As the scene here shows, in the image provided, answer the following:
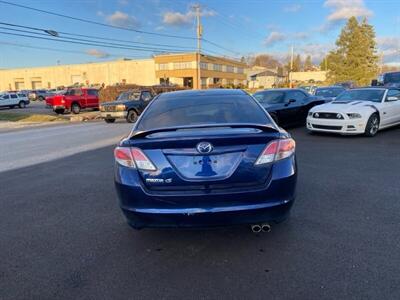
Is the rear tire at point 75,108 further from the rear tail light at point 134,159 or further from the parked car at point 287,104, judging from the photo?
the rear tail light at point 134,159

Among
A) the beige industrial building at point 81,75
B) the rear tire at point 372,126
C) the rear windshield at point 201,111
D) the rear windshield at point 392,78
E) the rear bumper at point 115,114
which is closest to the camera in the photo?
the rear windshield at point 201,111

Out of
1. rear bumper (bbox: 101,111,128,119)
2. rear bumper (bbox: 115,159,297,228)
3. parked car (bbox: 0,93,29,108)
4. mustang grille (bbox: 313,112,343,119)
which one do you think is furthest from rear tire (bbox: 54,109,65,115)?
rear bumper (bbox: 115,159,297,228)

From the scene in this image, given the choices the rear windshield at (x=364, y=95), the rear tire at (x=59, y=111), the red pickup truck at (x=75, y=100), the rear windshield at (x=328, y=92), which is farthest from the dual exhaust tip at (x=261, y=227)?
the rear tire at (x=59, y=111)

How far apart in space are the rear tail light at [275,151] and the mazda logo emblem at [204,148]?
0.45m

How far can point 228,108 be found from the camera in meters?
4.04

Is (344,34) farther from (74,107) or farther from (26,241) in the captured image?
(26,241)

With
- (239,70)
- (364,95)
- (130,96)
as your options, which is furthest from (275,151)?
(239,70)

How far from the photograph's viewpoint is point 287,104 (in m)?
11.8

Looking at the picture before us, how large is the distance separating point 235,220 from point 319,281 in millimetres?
861

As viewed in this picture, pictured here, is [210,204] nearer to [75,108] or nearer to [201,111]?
[201,111]

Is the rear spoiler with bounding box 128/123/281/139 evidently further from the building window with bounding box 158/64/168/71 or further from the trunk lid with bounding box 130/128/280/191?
the building window with bounding box 158/64/168/71

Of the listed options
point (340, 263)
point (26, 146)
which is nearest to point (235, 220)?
point (340, 263)

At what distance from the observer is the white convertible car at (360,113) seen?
9.80 meters

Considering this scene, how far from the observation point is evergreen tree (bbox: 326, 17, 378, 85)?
5416cm
